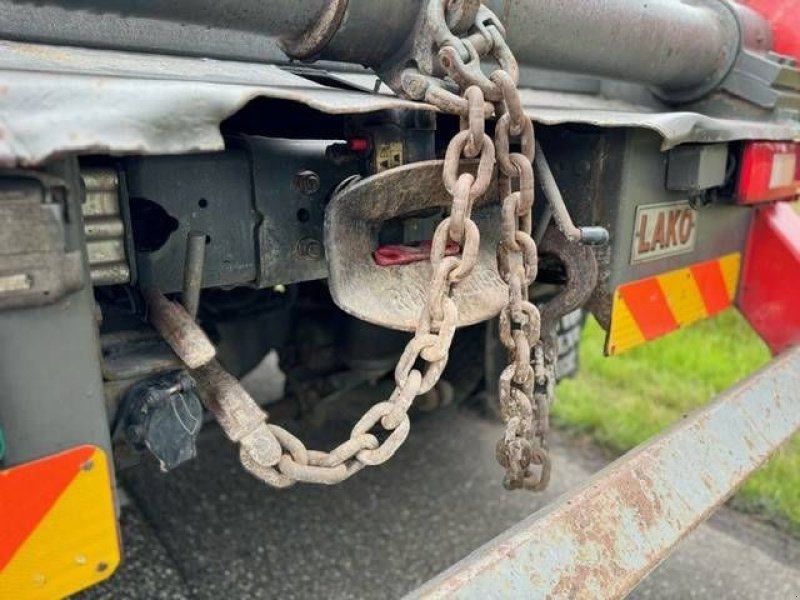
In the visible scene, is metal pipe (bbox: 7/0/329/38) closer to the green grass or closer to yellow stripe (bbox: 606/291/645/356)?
yellow stripe (bbox: 606/291/645/356)

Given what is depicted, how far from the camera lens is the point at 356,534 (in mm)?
2385

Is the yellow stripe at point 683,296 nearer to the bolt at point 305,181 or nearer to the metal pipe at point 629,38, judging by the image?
the metal pipe at point 629,38

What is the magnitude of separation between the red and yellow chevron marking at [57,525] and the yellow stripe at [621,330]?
3.87 ft

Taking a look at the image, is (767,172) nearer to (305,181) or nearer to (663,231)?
A: (663,231)

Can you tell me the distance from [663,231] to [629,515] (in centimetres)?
80

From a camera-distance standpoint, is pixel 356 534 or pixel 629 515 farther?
pixel 356 534

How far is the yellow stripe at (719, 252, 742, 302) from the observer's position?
2.17m

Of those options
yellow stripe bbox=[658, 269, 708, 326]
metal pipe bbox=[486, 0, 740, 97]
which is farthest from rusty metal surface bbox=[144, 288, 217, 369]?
yellow stripe bbox=[658, 269, 708, 326]

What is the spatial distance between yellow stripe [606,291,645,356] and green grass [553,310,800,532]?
110cm

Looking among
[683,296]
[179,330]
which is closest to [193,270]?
[179,330]

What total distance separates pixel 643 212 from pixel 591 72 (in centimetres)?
34

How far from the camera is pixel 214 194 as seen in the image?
3.88 ft

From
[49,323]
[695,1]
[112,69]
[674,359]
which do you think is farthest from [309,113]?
[674,359]

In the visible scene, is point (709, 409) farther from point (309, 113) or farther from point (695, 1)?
point (695, 1)
